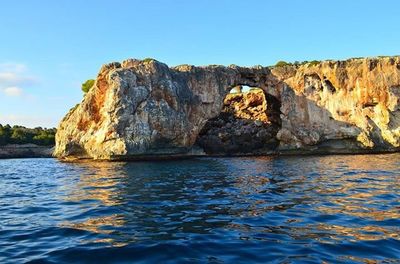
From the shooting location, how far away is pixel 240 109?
2474 inches

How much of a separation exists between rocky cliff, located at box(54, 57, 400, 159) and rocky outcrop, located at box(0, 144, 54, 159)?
35630 millimetres

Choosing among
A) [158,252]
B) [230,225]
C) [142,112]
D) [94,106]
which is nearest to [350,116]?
[142,112]

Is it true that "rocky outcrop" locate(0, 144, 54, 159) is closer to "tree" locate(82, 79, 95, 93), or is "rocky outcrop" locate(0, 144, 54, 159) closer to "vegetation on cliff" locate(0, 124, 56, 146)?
"vegetation on cliff" locate(0, 124, 56, 146)

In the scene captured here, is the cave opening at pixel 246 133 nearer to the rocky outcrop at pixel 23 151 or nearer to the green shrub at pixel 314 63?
the green shrub at pixel 314 63

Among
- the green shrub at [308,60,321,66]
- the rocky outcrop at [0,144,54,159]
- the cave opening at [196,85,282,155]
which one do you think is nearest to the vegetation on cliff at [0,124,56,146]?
the rocky outcrop at [0,144,54,159]

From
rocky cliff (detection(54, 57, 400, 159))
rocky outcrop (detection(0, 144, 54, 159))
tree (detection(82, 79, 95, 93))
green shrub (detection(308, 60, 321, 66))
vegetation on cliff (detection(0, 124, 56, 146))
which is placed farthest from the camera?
vegetation on cliff (detection(0, 124, 56, 146))

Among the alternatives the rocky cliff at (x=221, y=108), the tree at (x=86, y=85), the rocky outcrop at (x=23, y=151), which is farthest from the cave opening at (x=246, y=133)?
the rocky outcrop at (x=23, y=151)

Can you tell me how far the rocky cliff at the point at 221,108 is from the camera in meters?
41.0

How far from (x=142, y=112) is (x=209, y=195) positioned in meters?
26.4

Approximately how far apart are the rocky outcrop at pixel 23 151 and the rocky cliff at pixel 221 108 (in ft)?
117

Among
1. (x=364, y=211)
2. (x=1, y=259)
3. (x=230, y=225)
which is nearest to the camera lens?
(x=1, y=259)

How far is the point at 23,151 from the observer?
265ft

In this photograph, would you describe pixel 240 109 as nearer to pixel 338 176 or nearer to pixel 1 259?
pixel 338 176

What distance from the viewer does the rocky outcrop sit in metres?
78.9
